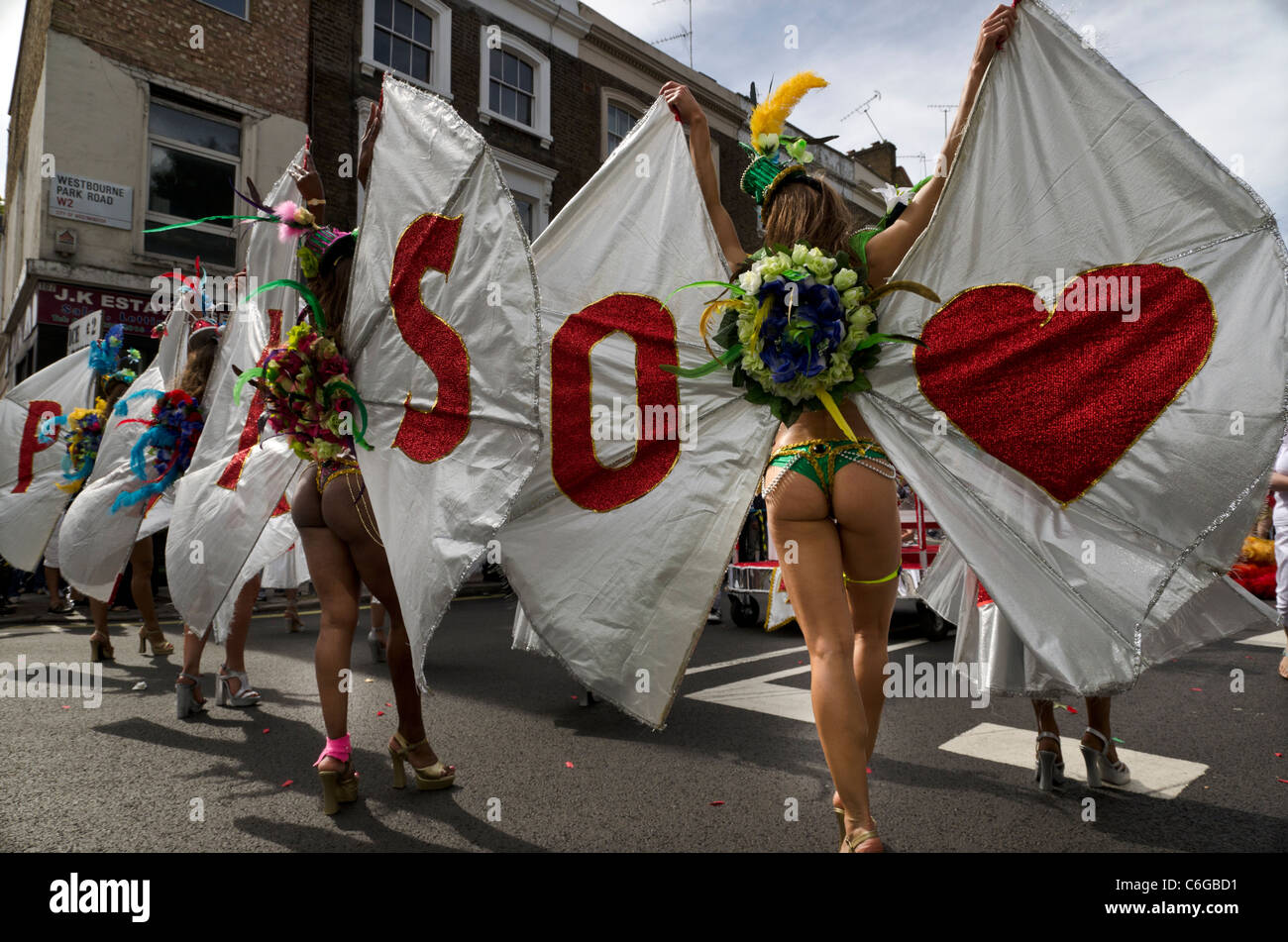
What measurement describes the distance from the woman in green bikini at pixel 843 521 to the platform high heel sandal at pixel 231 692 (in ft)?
12.4

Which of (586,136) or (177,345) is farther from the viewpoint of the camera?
(586,136)

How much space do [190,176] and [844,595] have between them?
14280mm

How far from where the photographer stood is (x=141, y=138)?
496 inches

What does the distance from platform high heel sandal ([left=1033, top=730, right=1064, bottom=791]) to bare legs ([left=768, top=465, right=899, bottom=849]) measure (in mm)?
1084

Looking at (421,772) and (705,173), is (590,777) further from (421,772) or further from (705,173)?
(705,173)

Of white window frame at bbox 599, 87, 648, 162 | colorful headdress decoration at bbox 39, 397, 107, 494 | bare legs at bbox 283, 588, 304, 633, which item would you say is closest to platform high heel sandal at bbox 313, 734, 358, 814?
colorful headdress decoration at bbox 39, 397, 107, 494

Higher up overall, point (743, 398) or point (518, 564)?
point (743, 398)

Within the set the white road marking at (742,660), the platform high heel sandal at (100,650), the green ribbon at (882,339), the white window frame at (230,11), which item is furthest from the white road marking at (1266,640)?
the white window frame at (230,11)

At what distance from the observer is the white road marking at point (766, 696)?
16.0ft

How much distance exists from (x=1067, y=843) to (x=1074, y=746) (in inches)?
53.2

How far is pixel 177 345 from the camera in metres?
5.79

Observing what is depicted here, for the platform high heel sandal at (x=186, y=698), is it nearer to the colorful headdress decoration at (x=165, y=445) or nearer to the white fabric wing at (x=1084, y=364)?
the colorful headdress decoration at (x=165, y=445)
